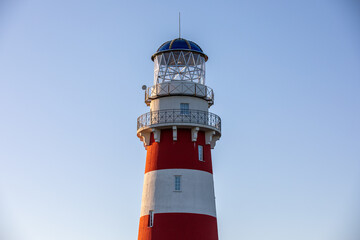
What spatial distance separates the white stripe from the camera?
1732 inches

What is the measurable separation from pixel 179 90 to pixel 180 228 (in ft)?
27.4

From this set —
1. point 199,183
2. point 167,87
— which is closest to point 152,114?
point 167,87

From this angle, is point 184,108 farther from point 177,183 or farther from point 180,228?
point 180,228

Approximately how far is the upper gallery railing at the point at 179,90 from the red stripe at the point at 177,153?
2246mm

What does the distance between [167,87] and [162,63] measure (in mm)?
2063

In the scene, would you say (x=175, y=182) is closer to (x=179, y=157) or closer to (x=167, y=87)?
(x=179, y=157)

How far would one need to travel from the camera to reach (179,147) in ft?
148

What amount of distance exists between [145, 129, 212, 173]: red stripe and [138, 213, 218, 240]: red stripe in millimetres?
2978

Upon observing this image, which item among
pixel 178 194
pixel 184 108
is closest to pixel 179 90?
pixel 184 108

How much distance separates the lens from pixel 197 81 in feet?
155

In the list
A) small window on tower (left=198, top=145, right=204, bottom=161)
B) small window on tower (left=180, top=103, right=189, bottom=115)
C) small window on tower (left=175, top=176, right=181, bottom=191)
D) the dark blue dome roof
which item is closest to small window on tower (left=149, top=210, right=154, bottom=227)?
small window on tower (left=175, top=176, right=181, bottom=191)

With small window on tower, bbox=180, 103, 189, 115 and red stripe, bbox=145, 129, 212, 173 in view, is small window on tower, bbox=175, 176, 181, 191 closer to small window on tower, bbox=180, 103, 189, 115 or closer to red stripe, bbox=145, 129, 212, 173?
red stripe, bbox=145, 129, 212, 173

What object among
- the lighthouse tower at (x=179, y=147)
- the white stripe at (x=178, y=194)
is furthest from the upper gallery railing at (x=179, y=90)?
the white stripe at (x=178, y=194)

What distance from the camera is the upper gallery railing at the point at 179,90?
45812mm
